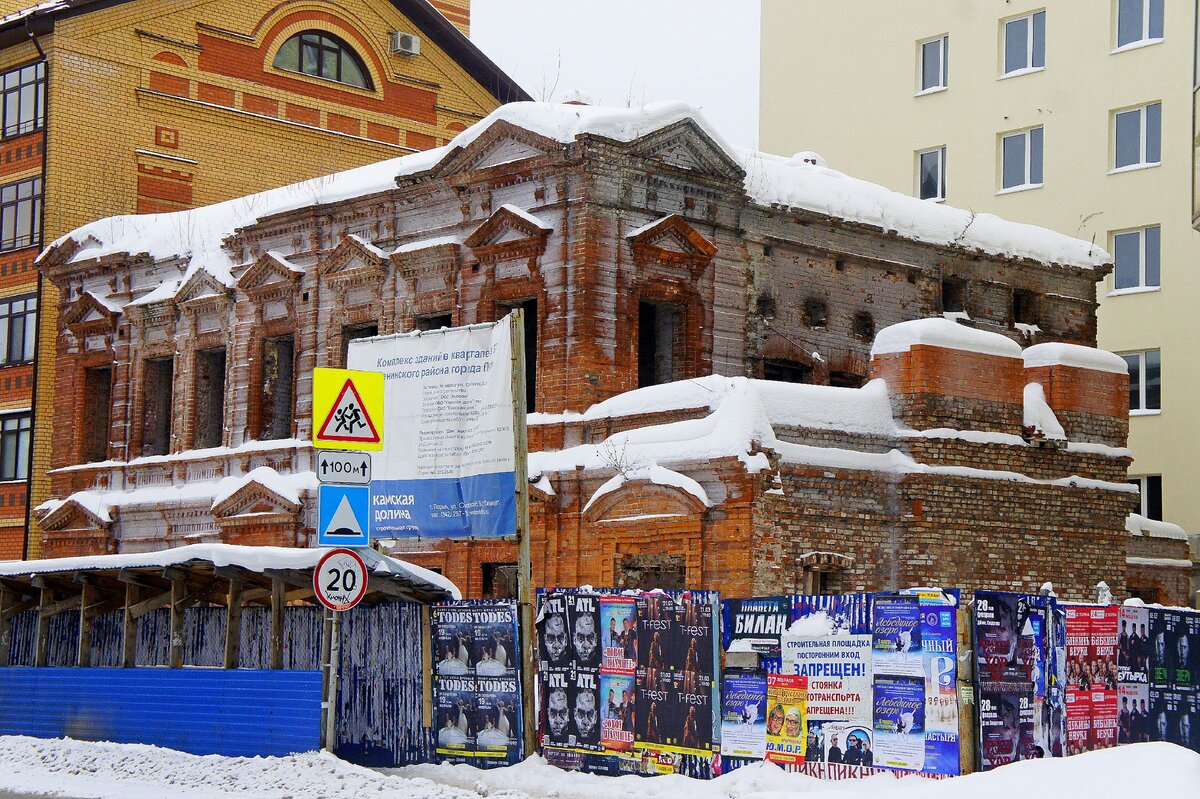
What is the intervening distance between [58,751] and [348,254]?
1122cm

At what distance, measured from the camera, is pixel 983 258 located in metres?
30.3

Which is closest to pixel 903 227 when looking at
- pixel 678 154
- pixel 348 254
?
pixel 678 154

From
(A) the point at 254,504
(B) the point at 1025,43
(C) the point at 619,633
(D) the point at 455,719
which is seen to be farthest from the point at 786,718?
(B) the point at 1025,43

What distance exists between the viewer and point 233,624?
19.9 meters

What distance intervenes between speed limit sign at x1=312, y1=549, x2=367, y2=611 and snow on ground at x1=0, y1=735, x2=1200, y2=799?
1832mm

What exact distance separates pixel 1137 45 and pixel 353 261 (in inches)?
851

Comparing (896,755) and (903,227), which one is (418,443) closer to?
(896,755)

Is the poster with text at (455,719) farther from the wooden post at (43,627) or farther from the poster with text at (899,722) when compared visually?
the wooden post at (43,627)

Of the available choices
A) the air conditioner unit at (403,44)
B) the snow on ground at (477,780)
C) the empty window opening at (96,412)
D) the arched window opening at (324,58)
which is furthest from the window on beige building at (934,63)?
the snow on ground at (477,780)

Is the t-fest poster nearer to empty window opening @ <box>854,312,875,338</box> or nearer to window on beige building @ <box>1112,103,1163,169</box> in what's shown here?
empty window opening @ <box>854,312,875,338</box>

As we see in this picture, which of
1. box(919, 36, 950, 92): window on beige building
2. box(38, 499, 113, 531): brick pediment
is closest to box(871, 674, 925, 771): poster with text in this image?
box(38, 499, 113, 531): brick pediment

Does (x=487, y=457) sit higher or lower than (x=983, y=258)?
lower

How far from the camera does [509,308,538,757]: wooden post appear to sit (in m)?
18.0

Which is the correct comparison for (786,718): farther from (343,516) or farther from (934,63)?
(934,63)
